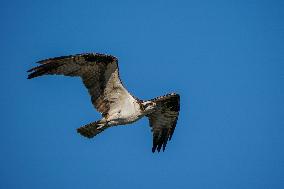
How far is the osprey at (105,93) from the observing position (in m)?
12.9

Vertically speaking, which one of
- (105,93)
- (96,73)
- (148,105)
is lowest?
(148,105)

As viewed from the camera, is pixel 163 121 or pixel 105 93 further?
pixel 163 121

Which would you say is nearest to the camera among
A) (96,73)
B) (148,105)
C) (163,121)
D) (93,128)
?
(96,73)

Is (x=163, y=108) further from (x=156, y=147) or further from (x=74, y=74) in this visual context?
(x=74, y=74)

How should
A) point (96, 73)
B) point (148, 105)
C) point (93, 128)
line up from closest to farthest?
point (96, 73) → point (148, 105) → point (93, 128)

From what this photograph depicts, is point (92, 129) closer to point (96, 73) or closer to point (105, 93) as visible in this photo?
point (105, 93)

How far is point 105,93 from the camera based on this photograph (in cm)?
1401

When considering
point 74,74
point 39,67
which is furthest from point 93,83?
point 39,67

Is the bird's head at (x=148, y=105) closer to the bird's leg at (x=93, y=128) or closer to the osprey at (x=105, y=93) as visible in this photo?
the osprey at (x=105, y=93)

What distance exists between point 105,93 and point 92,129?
100 centimetres

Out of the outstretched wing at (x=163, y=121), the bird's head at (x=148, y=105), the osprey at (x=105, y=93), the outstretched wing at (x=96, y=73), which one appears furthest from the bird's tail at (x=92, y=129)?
the outstretched wing at (x=163, y=121)

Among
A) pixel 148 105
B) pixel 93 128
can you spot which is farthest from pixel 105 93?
pixel 148 105

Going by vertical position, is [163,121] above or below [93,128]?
above

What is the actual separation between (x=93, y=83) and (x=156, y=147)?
9.80 ft
